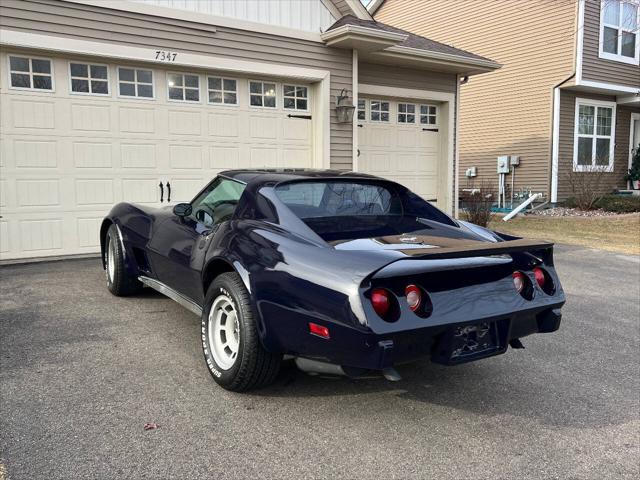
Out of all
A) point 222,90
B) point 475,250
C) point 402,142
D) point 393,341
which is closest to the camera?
point 393,341

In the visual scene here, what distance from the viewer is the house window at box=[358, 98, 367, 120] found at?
10523 millimetres

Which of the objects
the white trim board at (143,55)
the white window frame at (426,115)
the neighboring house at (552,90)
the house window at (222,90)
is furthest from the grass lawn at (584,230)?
the house window at (222,90)

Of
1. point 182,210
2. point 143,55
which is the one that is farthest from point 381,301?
point 143,55

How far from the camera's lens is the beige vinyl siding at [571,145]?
50.8 ft

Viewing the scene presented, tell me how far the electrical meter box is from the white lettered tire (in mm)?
14697

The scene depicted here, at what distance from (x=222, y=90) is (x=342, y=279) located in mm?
6815

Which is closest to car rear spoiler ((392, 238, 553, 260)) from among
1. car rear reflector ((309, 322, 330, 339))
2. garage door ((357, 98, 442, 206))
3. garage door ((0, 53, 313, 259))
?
car rear reflector ((309, 322, 330, 339))

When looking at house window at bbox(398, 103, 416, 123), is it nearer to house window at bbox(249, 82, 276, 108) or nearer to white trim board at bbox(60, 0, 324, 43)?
white trim board at bbox(60, 0, 324, 43)

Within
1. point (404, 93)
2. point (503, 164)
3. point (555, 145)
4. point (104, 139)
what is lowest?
point (503, 164)

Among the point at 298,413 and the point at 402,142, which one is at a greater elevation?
the point at 402,142

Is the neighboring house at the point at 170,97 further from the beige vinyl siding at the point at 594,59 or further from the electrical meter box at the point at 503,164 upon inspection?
the electrical meter box at the point at 503,164

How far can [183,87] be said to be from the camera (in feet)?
27.2

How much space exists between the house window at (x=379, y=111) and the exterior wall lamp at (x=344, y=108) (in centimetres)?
119

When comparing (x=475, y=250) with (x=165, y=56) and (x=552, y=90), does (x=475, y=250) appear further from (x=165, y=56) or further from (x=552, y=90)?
(x=552, y=90)
